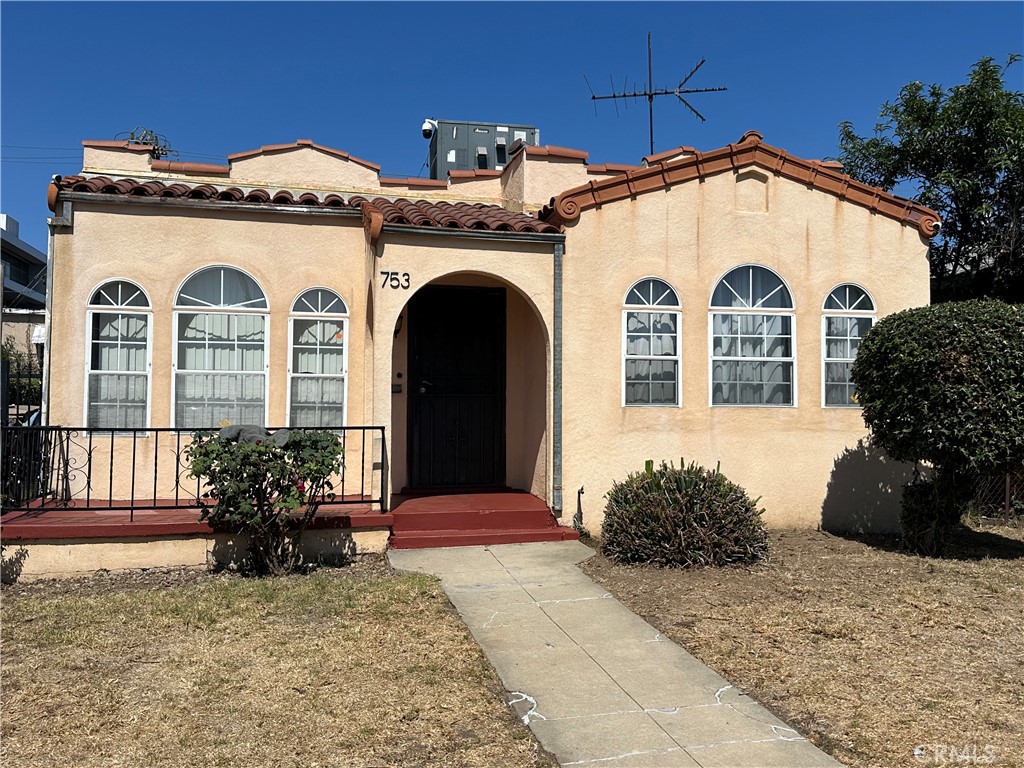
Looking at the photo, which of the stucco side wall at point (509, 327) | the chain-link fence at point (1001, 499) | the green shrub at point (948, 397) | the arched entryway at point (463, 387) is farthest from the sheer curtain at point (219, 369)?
the chain-link fence at point (1001, 499)

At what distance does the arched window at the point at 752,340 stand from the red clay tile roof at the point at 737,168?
1159 mm

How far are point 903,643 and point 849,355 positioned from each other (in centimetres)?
455

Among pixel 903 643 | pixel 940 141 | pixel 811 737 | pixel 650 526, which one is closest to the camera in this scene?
pixel 811 737

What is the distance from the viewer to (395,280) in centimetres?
781

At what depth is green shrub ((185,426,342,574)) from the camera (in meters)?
6.46

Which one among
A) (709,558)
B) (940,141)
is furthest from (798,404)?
(940,141)

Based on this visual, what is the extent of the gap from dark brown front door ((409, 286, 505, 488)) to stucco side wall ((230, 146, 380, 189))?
3041 mm

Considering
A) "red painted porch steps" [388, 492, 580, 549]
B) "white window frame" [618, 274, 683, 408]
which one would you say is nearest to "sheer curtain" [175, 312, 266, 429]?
"red painted porch steps" [388, 492, 580, 549]

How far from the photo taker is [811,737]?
3.80m

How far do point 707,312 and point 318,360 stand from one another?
14.0ft

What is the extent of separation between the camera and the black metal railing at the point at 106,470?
750 cm

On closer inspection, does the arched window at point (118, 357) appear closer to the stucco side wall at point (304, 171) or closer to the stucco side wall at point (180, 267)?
the stucco side wall at point (180, 267)

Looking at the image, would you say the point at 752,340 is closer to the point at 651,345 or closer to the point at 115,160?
the point at 651,345

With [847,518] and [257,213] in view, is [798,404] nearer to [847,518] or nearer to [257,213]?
[847,518]
